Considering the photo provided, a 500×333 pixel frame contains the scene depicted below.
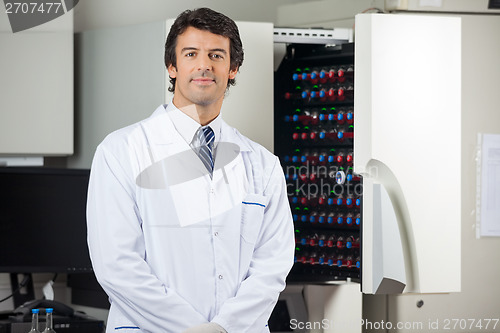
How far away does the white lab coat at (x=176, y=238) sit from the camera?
1.73 metres

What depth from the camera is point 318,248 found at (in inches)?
97.1

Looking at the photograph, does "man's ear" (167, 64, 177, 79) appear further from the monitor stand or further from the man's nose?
the monitor stand

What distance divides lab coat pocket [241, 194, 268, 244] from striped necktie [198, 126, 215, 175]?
5.2 inches

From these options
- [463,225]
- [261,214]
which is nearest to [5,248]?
[261,214]

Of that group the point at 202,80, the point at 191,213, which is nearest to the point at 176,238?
the point at 191,213

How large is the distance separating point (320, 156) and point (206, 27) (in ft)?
2.30

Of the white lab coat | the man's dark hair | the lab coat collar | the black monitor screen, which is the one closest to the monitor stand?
the black monitor screen

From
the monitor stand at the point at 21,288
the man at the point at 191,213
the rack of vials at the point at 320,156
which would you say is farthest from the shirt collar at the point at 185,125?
the monitor stand at the point at 21,288

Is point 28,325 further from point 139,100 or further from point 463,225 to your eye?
point 463,225

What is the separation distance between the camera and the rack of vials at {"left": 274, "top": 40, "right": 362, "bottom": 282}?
2369 mm

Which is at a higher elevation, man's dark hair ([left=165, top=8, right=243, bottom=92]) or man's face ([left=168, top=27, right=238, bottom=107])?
man's dark hair ([left=165, top=8, right=243, bottom=92])

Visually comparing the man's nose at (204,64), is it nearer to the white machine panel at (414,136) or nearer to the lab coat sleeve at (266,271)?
the lab coat sleeve at (266,271)

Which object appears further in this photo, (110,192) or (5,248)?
(5,248)

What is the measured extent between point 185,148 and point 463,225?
108cm
